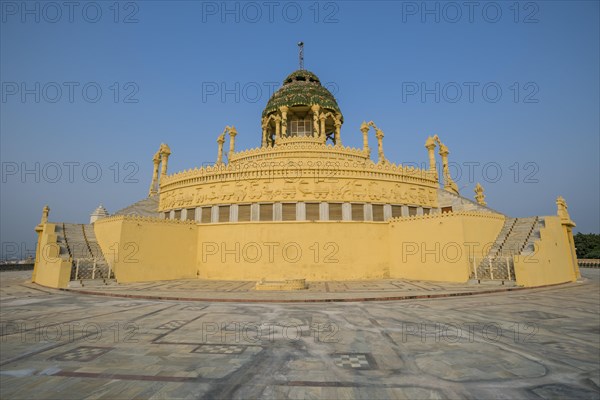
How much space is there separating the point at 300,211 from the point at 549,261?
15.7 meters

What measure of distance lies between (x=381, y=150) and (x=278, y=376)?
28.4 meters

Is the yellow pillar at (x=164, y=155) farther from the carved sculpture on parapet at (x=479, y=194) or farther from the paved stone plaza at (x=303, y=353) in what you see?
the carved sculpture on parapet at (x=479, y=194)

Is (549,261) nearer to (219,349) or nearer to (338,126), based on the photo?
(219,349)

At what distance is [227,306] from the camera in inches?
452

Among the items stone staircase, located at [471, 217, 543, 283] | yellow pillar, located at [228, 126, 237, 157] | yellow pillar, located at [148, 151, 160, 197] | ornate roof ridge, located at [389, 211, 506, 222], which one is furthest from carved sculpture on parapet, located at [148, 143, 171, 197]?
stone staircase, located at [471, 217, 543, 283]

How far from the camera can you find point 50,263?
58.6ft

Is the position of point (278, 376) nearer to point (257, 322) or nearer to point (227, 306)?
point (257, 322)

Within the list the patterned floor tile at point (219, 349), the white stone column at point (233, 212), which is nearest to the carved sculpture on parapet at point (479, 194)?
the white stone column at point (233, 212)

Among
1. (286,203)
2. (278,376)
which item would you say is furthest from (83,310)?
(286,203)

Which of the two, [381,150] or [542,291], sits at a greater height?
[381,150]

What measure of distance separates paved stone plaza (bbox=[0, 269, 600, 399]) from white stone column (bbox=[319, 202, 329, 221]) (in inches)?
460

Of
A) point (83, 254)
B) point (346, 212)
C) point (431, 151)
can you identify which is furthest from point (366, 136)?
point (83, 254)

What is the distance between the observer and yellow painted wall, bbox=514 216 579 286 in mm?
15672

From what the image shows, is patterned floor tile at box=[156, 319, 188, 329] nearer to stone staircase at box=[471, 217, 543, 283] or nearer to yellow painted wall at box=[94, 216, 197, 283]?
yellow painted wall at box=[94, 216, 197, 283]
